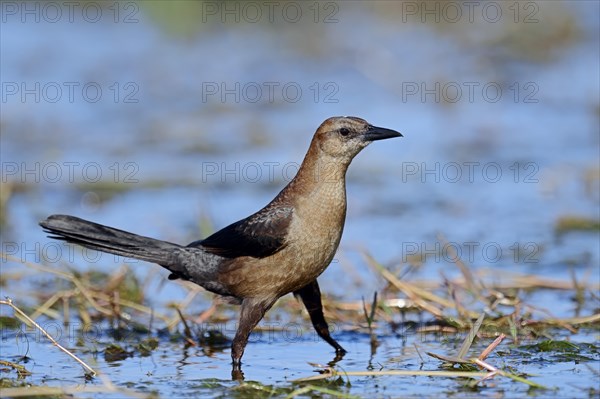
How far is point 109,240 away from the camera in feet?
21.7

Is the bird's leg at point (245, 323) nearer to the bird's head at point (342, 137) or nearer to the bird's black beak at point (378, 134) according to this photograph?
the bird's head at point (342, 137)

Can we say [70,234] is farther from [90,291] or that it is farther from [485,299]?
[485,299]

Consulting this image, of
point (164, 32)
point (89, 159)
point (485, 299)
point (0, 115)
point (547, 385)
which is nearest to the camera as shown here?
point (547, 385)

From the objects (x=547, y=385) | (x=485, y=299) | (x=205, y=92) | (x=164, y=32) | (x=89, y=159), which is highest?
(x=164, y=32)

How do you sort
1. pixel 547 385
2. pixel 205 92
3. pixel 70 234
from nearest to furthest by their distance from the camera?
pixel 547 385
pixel 70 234
pixel 205 92

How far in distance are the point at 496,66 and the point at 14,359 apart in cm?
928

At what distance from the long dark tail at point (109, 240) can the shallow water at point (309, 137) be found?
565 mm

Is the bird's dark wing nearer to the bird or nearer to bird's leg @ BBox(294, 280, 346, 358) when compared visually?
the bird

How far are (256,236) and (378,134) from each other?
876mm

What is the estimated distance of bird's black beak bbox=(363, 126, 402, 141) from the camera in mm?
6461

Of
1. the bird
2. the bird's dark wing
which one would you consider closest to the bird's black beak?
the bird

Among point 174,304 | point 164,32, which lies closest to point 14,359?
point 174,304

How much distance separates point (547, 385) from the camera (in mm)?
5668

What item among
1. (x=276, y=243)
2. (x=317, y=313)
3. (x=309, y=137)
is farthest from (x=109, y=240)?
(x=309, y=137)
